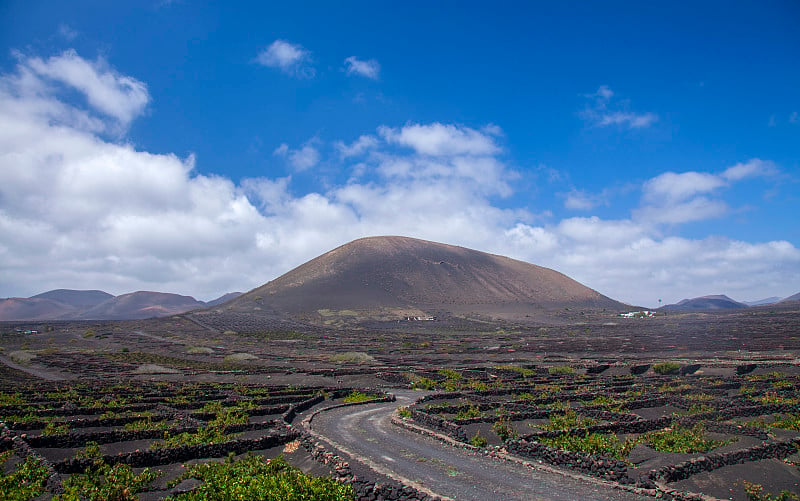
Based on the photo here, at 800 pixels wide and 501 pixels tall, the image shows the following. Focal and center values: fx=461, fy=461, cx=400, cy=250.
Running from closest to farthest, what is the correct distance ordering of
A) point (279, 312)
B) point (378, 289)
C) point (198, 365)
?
point (198, 365)
point (279, 312)
point (378, 289)

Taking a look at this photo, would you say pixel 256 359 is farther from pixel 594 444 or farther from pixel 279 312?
pixel 279 312

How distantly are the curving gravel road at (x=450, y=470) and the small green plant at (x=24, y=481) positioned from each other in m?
9.71

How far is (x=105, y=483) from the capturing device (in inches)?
566

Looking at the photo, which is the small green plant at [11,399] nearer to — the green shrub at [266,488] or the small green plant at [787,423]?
the green shrub at [266,488]

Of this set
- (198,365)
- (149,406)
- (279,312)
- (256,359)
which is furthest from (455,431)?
(279,312)

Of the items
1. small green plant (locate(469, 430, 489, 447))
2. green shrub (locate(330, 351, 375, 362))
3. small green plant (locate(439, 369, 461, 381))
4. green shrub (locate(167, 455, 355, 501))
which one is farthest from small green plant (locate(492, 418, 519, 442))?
green shrub (locate(330, 351, 375, 362))

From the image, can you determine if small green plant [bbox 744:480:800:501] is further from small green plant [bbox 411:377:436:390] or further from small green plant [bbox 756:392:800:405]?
small green plant [bbox 411:377:436:390]

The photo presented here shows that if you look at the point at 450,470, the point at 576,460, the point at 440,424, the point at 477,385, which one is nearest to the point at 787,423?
the point at 576,460

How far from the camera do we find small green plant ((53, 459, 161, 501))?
12320 millimetres

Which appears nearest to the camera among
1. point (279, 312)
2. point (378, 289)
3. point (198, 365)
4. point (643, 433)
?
point (643, 433)

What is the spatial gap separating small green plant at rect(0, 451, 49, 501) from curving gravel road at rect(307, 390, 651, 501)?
9713mm

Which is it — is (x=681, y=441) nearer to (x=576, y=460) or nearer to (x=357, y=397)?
(x=576, y=460)

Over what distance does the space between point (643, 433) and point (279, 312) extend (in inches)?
5968

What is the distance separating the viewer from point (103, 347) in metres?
90.3
